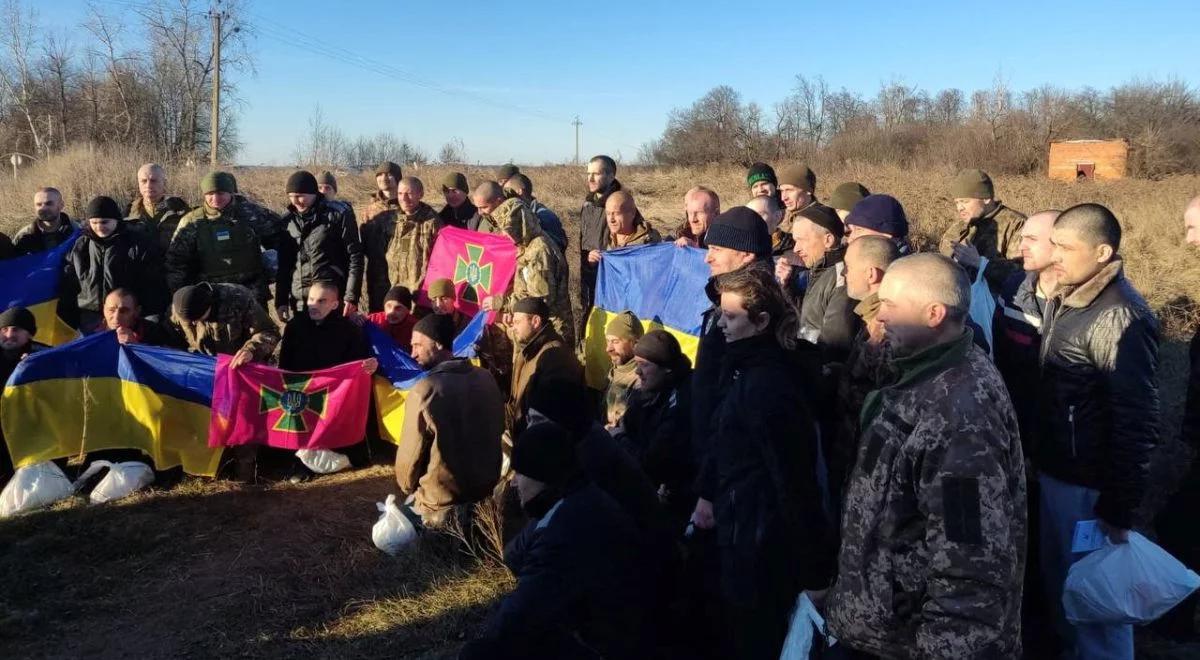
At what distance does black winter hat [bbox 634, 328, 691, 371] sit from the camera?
5.24m

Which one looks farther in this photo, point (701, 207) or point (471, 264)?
point (471, 264)

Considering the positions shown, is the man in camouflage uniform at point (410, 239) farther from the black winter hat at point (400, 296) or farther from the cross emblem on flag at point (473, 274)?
the black winter hat at point (400, 296)

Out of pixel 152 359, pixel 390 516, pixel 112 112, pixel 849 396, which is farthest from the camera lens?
pixel 112 112

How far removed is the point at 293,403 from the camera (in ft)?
21.4

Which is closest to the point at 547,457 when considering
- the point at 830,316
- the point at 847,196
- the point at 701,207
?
the point at 830,316

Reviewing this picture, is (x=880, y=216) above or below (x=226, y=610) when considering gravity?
above

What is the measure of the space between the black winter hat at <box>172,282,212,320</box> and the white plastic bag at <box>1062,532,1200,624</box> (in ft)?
20.5

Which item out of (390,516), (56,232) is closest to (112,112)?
(56,232)

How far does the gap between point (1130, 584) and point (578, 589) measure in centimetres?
228

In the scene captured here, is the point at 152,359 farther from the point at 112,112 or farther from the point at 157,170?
the point at 112,112

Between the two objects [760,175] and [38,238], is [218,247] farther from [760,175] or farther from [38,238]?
[760,175]

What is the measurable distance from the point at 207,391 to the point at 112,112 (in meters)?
29.7

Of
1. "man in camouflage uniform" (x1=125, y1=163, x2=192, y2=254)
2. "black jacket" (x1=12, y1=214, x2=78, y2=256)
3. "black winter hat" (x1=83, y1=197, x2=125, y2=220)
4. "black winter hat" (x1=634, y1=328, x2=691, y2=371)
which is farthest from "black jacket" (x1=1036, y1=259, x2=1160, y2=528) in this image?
"black jacket" (x1=12, y1=214, x2=78, y2=256)

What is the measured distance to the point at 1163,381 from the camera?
858cm
